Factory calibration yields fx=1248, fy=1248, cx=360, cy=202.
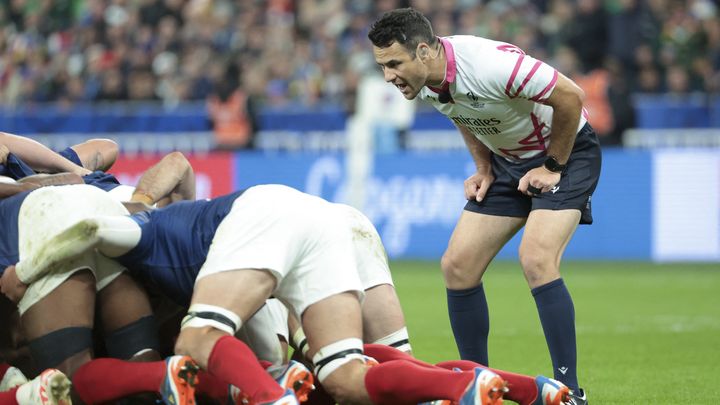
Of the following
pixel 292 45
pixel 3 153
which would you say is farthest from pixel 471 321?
pixel 292 45

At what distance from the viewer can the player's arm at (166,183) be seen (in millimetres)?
6242

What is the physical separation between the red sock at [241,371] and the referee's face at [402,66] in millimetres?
1905

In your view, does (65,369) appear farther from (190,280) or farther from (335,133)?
(335,133)

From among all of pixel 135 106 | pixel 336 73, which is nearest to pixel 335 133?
pixel 336 73

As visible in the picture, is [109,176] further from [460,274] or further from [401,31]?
[460,274]

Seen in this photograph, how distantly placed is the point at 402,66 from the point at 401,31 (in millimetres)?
171

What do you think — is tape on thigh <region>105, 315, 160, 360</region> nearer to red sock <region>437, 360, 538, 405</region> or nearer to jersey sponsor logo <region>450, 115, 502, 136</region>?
red sock <region>437, 360, 538, 405</region>

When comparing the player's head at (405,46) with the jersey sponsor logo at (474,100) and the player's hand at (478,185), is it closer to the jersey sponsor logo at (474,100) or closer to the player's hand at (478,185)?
the jersey sponsor logo at (474,100)

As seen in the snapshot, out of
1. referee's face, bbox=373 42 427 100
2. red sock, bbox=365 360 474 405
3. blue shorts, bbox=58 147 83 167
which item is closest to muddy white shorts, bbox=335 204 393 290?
referee's face, bbox=373 42 427 100

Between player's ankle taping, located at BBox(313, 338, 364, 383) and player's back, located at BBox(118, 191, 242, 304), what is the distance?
2.20 feet

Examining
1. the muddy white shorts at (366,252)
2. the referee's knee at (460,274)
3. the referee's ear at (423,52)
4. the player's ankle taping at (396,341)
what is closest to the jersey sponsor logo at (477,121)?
the referee's ear at (423,52)

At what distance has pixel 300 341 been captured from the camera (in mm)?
5852

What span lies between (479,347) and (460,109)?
4.08ft

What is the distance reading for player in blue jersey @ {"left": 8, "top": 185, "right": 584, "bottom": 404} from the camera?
15.6 ft
